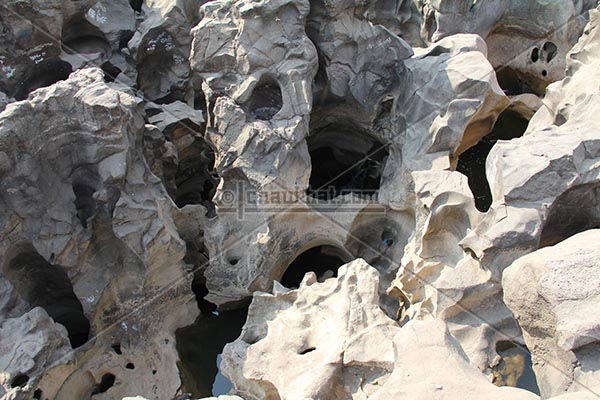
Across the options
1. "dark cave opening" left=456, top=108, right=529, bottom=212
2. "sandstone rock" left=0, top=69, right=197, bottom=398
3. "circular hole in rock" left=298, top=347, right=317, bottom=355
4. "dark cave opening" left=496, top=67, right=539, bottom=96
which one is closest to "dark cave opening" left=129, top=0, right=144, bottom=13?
"sandstone rock" left=0, top=69, right=197, bottom=398

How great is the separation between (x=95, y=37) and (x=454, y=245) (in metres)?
5.68

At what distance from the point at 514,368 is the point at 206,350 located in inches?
116

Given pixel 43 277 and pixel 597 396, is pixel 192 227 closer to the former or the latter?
pixel 43 277

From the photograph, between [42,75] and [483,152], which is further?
[483,152]

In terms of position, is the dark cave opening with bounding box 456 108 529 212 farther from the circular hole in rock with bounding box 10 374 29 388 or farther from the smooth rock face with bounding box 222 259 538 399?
the circular hole in rock with bounding box 10 374 29 388

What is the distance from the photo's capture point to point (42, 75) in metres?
7.21

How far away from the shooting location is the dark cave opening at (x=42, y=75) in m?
6.90

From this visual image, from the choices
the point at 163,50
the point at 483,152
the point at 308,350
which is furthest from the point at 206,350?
the point at 483,152

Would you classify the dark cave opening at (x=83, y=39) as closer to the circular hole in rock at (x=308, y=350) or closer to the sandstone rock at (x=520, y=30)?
the sandstone rock at (x=520, y=30)

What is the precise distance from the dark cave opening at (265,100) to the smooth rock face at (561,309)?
3719 mm

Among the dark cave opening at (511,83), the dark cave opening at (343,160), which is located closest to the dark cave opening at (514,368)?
the dark cave opening at (343,160)

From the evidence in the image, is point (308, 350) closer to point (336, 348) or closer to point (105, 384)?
point (336, 348)

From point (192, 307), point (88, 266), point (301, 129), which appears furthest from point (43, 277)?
point (301, 129)

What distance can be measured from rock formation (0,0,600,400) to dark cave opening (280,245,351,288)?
28mm
